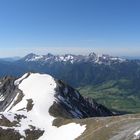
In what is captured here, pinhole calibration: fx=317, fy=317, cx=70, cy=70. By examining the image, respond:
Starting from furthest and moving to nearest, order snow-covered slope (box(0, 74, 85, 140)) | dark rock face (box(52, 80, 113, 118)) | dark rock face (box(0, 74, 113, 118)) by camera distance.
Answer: dark rock face (box(52, 80, 113, 118)), dark rock face (box(0, 74, 113, 118)), snow-covered slope (box(0, 74, 85, 140))

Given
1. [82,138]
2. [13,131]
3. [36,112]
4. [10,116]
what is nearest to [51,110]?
[36,112]

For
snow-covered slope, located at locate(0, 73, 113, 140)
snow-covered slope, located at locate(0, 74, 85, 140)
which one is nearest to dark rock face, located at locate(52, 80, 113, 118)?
snow-covered slope, located at locate(0, 73, 113, 140)

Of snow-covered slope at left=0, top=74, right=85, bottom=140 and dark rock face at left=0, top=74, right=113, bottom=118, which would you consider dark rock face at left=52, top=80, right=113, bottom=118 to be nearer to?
dark rock face at left=0, top=74, right=113, bottom=118

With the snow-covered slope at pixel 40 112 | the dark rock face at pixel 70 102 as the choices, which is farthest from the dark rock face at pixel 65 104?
the snow-covered slope at pixel 40 112

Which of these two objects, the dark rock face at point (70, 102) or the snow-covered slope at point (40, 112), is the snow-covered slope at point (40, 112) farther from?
the dark rock face at point (70, 102)

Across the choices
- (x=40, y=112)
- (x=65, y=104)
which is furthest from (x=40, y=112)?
(x=65, y=104)

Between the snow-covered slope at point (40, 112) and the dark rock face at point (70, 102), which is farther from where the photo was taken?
the dark rock face at point (70, 102)

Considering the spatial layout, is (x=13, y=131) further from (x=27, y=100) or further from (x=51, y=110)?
(x=27, y=100)

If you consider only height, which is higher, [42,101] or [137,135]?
[137,135]
